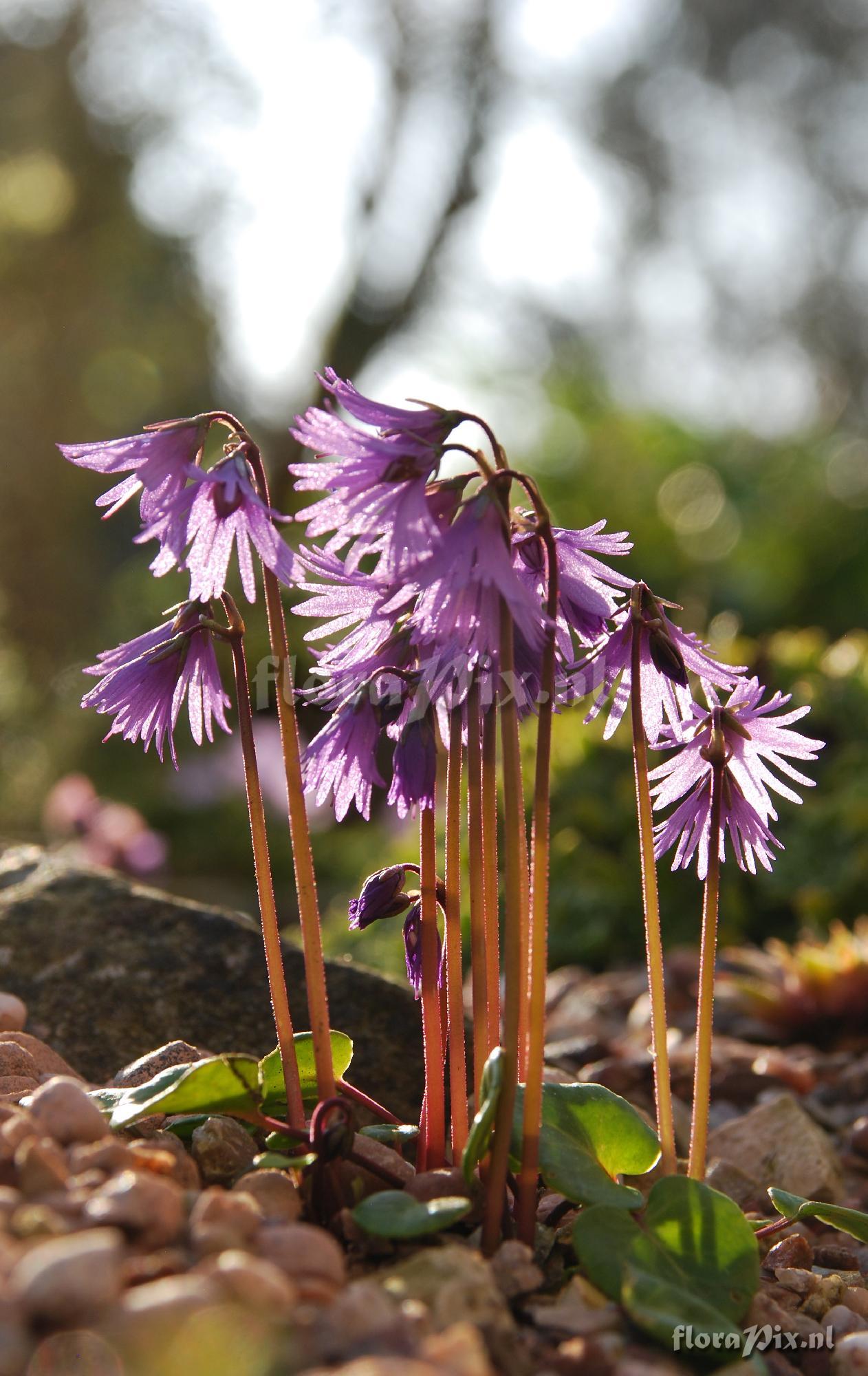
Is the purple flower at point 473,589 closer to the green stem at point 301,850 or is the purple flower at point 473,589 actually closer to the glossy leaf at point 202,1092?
the green stem at point 301,850

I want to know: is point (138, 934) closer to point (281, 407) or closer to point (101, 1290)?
point (101, 1290)

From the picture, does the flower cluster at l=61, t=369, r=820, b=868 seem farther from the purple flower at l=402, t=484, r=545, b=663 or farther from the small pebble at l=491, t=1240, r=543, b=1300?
the small pebble at l=491, t=1240, r=543, b=1300

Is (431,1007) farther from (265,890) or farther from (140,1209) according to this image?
(140,1209)

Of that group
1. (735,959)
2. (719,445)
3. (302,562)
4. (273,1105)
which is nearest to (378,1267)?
(273,1105)

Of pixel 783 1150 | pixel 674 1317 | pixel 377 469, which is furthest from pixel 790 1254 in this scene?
pixel 377 469

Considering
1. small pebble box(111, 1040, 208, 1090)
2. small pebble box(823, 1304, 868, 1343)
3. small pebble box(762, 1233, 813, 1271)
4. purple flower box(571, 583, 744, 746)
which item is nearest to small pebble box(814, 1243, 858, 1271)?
small pebble box(762, 1233, 813, 1271)
